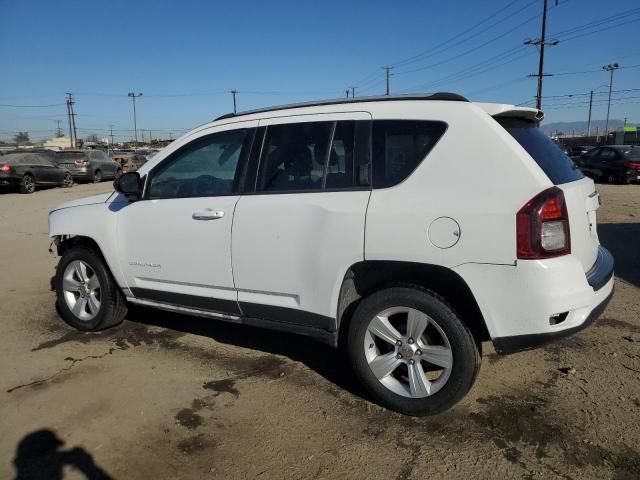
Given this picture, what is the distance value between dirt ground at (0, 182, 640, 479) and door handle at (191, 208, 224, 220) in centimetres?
118

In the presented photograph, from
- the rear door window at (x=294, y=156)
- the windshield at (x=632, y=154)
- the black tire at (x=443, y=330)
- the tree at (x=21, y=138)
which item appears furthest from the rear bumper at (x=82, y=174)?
the tree at (x=21, y=138)

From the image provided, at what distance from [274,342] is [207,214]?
1.39 m

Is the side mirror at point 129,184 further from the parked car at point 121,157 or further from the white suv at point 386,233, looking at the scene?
the parked car at point 121,157

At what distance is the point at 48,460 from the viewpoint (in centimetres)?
283

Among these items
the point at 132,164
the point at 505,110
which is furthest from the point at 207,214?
the point at 132,164

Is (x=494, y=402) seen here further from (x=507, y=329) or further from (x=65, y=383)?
(x=65, y=383)

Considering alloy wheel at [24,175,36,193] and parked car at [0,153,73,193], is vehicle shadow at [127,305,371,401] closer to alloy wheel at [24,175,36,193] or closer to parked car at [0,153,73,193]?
parked car at [0,153,73,193]

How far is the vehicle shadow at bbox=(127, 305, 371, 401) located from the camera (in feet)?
12.5

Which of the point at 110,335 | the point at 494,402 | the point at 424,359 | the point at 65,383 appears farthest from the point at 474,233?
the point at 110,335

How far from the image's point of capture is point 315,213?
3.27m

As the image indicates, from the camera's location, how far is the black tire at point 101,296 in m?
4.50

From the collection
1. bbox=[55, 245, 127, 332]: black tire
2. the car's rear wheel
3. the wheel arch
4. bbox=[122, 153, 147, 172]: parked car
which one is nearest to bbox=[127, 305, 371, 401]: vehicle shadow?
bbox=[55, 245, 127, 332]: black tire

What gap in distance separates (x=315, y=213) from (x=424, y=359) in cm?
112

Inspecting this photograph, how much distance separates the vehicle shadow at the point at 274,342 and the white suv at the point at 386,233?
0.56 meters
